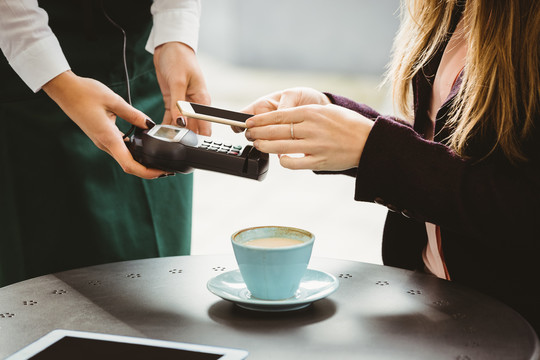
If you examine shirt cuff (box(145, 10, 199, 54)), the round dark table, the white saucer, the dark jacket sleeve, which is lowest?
the round dark table

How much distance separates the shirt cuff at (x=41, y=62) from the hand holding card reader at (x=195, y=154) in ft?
0.69

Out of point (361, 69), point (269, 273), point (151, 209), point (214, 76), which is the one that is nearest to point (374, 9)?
point (361, 69)

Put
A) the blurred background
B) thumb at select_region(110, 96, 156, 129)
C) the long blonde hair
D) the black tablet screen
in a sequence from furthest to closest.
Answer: the blurred background < thumb at select_region(110, 96, 156, 129) < the long blonde hair < the black tablet screen

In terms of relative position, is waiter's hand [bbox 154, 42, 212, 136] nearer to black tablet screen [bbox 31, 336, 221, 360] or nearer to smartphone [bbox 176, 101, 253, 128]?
smartphone [bbox 176, 101, 253, 128]

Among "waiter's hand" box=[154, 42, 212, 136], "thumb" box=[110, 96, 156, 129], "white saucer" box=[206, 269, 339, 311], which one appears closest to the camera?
"white saucer" box=[206, 269, 339, 311]

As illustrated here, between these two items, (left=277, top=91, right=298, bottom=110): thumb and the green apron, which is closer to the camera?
(left=277, top=91, right=298, bottom=110): thumb

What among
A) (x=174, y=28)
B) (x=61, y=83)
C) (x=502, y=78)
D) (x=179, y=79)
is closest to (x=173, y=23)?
(x=174, y=28)

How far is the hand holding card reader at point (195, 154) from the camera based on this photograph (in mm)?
890

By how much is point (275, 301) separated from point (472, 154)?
0.35m

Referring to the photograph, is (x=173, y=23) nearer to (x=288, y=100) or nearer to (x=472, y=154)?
(x=288, y=100)

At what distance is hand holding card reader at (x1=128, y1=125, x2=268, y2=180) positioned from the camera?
89cm

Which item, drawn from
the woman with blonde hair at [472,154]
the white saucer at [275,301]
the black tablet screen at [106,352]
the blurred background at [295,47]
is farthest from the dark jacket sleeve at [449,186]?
the blurred background at [295,47]

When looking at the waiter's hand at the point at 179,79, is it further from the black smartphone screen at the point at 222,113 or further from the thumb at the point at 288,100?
the black smartphone screen at the point at 222,113

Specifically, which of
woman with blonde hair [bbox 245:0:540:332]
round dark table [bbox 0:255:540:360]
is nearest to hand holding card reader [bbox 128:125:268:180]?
woman with blonde hair [bbox 245:0:540:332]
